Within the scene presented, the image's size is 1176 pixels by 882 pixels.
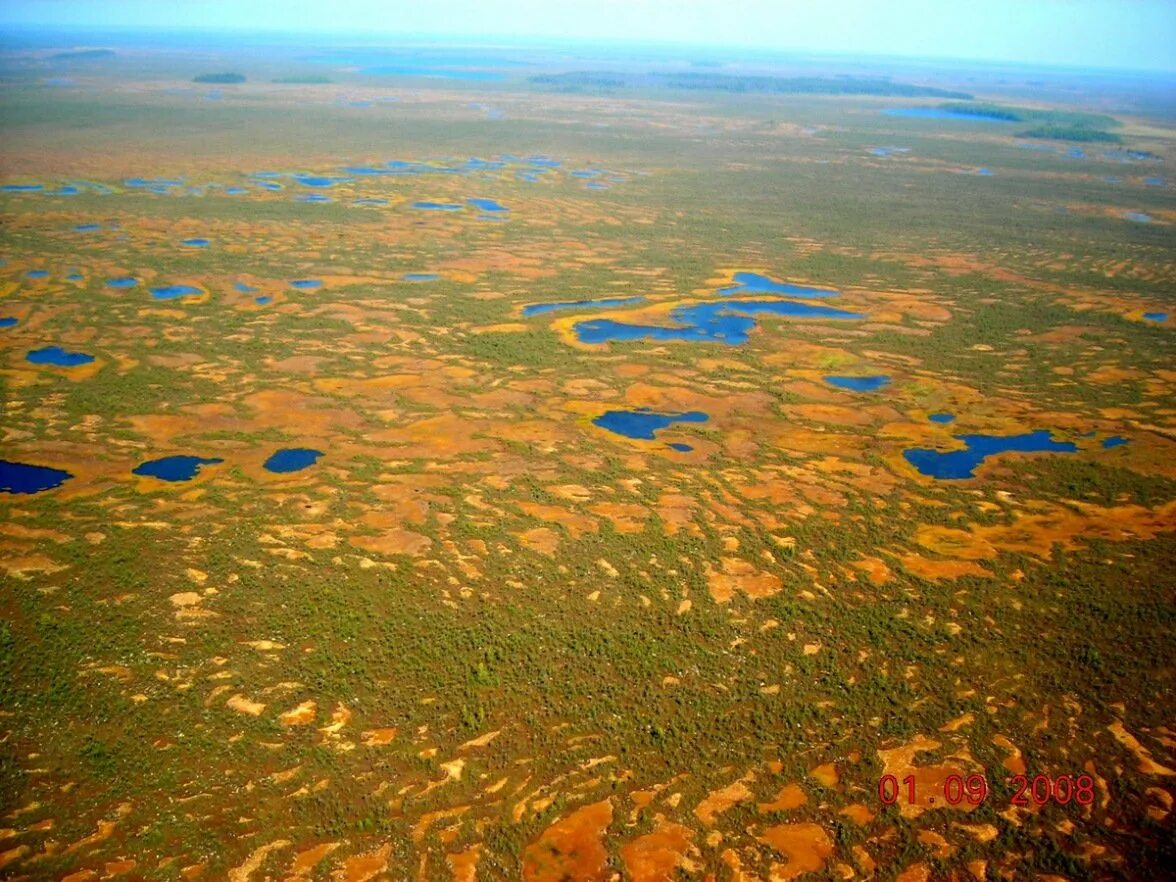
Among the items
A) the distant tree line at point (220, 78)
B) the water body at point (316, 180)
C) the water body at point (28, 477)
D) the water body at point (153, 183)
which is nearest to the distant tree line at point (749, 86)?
the distant tree line at point (220, 78)

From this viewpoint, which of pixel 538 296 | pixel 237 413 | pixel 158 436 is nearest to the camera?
pixel 158 436

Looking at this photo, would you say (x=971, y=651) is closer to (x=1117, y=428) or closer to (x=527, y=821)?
(x=527, y=821)

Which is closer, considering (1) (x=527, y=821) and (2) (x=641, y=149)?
(1) (x=527, y=821)

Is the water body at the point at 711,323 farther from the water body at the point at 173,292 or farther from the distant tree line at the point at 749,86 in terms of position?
the distant tree line at the point at 749,86

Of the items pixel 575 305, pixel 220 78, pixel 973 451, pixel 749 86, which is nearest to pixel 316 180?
pixel 575 305

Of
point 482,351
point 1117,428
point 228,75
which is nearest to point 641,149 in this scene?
point 482,351

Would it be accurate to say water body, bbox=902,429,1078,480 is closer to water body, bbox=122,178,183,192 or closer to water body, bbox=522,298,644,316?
water body, bbox=522,298,644,316

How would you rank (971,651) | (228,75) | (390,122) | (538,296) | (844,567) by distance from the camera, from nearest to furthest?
(971,651), (844,567), (538,296), (390,122), (228,75)
